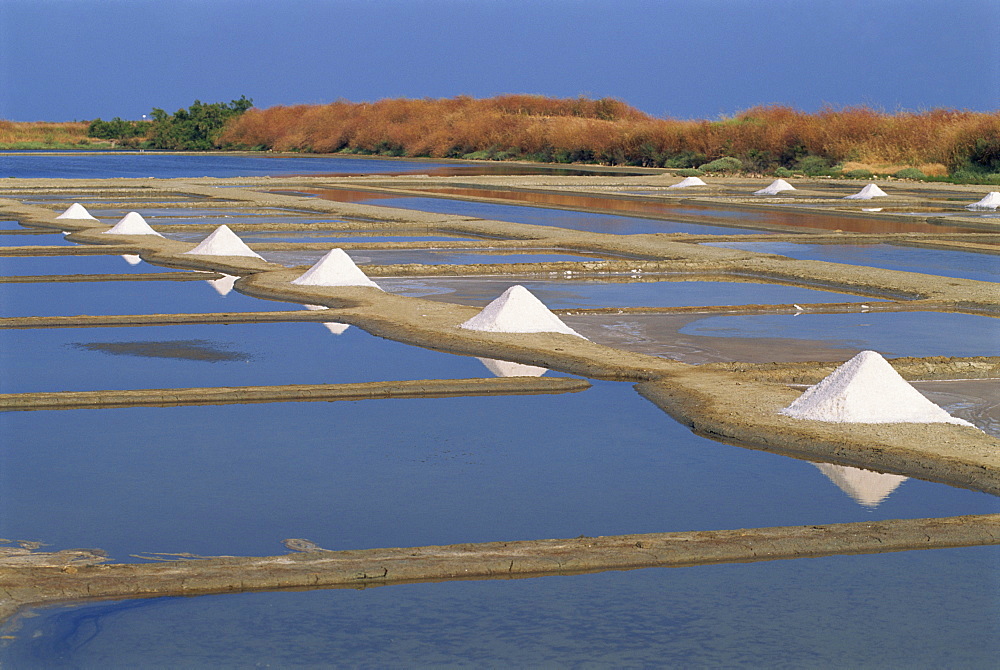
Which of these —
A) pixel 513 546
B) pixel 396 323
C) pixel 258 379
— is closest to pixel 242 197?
pixel 396 323

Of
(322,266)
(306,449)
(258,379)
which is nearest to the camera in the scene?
(306,449)

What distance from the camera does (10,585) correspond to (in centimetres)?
387

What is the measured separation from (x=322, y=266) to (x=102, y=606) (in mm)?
7305

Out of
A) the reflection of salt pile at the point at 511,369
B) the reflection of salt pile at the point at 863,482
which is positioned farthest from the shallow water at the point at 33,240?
the reflection of salt pile at the point at 863,482

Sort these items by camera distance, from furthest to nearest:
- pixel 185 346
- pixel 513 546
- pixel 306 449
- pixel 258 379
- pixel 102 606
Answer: pixel 185 346, pixel 258 379, pixel 306 449, pixel 513 546, pixel 102 606

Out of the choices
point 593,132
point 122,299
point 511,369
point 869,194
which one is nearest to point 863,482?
point 511,369

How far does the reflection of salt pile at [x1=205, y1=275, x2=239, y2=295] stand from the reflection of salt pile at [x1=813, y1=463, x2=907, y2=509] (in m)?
6.44

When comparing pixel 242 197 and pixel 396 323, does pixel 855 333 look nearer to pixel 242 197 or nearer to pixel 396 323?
pixel 396 323

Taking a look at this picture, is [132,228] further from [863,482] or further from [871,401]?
[863,482]

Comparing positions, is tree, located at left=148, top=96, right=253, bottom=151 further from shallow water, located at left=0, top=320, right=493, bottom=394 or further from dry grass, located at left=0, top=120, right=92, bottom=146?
shallow water, located at left=0, top=320, right=493, bottom=394

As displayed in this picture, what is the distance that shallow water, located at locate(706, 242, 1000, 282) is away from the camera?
42.0 feet

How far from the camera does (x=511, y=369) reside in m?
7.37

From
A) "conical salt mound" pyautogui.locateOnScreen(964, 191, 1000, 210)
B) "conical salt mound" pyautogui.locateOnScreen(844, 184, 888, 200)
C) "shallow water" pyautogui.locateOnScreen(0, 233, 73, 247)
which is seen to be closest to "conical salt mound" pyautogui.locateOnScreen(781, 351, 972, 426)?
"shallow water" pyautogui.locateOnScreen(0, 233, 73, 247)

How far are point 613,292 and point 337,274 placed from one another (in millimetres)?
2134
